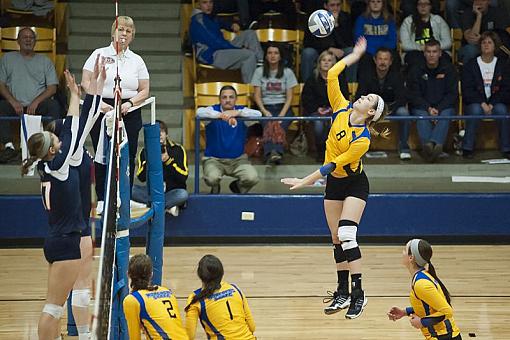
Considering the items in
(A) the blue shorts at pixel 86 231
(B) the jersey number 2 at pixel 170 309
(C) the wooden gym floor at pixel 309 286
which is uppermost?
(A) the blue shorts at pixel 86 231

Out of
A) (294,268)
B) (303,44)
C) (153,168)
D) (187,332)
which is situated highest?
(303,44)

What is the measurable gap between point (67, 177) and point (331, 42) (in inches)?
262

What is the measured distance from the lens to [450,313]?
23.9 ft

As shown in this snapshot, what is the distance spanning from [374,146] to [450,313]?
18.0ft

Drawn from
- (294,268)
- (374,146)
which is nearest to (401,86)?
(374,146)

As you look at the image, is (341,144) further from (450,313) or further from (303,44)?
(303,44)

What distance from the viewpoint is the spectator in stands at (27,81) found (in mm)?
12250

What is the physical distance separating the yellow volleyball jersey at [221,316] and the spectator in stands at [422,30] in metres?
7.00

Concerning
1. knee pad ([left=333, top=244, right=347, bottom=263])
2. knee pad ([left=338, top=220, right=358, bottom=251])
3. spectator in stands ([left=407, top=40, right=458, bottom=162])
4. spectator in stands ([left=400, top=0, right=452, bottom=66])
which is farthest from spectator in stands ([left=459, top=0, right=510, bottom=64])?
knee pad ([left=338, top=220, right=358, bottom=251])

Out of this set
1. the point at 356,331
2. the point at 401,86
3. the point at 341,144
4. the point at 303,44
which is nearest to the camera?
the point at 341,144

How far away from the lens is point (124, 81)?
829 centimetres

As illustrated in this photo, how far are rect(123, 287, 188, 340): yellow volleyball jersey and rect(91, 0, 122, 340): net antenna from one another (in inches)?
7.0

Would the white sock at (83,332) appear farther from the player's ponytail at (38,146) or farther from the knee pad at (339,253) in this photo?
A: the knee pad at (339,253)

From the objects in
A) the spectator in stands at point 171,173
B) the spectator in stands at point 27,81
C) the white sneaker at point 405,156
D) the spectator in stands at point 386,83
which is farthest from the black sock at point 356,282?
the spectator in stands at point 27,81
